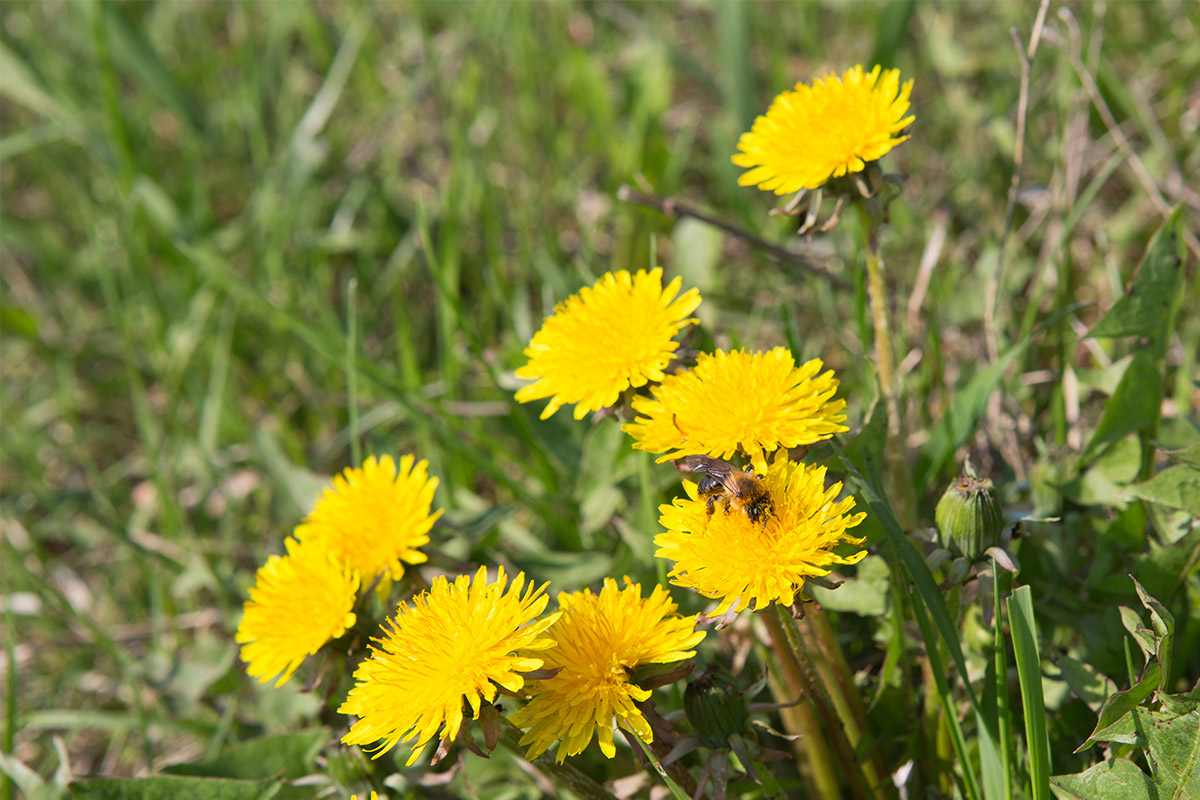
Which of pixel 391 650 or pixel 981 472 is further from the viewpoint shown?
pixel 981 472

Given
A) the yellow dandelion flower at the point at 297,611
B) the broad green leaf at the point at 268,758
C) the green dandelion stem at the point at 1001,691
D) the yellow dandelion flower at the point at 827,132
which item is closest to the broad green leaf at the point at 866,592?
the green dandelion stem at the point at 1001,691

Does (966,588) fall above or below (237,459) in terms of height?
below

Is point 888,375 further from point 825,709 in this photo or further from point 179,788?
point 179,788

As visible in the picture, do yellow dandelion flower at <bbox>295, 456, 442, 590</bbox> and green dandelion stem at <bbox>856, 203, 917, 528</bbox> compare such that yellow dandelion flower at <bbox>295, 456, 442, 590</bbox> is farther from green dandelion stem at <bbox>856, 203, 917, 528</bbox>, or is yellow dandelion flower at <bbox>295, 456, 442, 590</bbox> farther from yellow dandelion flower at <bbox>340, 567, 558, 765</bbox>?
green dandelion stem at <bbox>856, 203, 917, 528</bbox>

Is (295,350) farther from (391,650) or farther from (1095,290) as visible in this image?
(1095,290)

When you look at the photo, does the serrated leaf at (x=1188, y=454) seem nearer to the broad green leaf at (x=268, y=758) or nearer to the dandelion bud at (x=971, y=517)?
the dandelion bud at (x=971, y=517)

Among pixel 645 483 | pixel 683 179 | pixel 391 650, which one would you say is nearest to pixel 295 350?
pixel 683 179

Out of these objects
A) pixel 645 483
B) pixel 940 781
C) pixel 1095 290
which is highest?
pixel 1095 290
